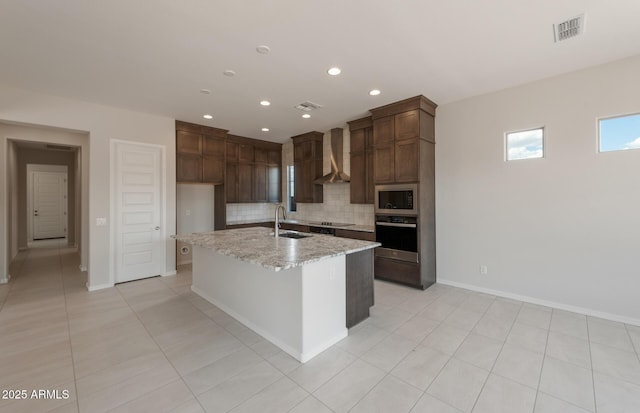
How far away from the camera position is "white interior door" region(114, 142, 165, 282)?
14.7ft

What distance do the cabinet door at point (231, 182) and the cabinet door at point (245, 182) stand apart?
0.10 metres

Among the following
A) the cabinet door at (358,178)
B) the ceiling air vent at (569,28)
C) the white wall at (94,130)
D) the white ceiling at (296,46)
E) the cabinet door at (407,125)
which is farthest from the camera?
the cabinet door at (358,178)

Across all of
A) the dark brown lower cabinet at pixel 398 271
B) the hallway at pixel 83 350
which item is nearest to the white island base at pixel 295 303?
the hallway at pixel 83 350

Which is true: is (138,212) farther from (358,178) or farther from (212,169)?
(358,178)

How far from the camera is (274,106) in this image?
14.3 ft

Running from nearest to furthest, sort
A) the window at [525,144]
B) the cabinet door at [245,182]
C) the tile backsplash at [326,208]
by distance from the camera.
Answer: the window at [525,144]
the tile backsplash at [326,208]
the cabinet door at [245,182]

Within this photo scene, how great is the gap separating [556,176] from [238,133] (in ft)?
18.7

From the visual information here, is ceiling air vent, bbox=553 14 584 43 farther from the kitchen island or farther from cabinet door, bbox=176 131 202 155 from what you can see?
cabinet door, bbox=176 131 202 155

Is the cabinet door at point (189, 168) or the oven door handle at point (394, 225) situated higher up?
the cabinet door at point (189, 168)

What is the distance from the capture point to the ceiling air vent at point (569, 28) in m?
2.34

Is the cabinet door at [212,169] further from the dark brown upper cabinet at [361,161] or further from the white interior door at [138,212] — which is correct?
the dark brown upper cabinet at [361,161]

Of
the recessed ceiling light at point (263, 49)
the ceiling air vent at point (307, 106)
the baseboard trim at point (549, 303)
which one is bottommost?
the baseboard trim at point (549, 303)

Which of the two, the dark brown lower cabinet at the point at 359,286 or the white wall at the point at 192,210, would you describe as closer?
the dark brown lower cabinet at the point at 359,286

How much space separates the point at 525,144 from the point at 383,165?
6.29 ft
